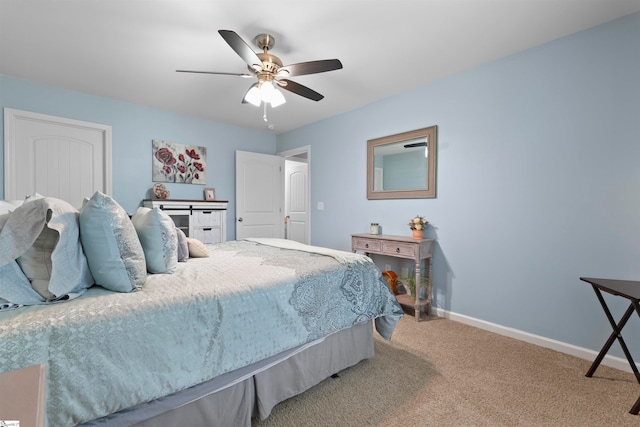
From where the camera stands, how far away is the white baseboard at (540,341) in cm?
202

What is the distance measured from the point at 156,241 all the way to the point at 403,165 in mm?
2692

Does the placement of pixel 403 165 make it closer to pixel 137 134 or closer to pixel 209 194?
pixel 209 194

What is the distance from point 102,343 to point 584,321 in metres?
3.05

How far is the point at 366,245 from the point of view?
3.32 meters

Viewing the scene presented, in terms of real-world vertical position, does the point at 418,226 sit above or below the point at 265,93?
below

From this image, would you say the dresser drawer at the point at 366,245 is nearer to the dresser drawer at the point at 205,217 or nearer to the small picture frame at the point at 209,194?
the dresser drawer at the point at 205,217

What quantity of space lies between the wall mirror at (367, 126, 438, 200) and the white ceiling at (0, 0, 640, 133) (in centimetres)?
60

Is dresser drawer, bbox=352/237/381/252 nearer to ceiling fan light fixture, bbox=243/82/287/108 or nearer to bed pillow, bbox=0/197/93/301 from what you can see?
ceiling fan light fixture, bbox=243/82/287/108

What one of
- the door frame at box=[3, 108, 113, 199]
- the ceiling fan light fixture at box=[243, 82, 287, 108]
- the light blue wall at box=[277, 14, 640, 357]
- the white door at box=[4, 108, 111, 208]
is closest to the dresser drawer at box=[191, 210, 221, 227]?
the white door at box=[4, 108, 111, 208]

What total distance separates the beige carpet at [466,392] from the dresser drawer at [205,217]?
2825 millimetres

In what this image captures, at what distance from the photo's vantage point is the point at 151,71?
2.79m

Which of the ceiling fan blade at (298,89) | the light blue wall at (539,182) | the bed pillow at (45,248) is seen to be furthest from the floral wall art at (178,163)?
the bed pillow at (45,248)

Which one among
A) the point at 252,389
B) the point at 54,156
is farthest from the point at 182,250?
the point at 54,156

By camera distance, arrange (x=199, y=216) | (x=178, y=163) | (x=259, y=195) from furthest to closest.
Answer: (x=259, y=195)
(x=178, y=163)
(x=199, y=216)
